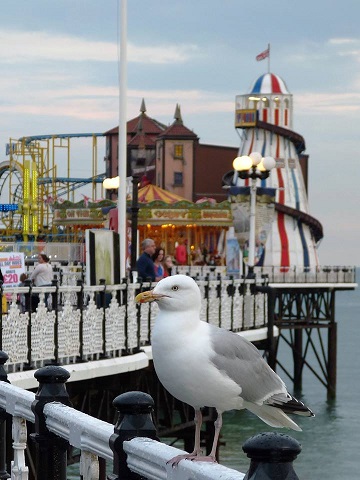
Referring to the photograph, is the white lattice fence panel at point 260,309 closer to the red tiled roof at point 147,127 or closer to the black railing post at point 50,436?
the black railing post at point 50,436

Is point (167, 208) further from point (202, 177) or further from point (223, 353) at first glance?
point (223, 353)

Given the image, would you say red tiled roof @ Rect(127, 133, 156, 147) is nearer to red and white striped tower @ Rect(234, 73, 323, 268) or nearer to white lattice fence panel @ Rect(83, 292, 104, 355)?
red and white striped tower @ Rect(234, 73, 323, 268)

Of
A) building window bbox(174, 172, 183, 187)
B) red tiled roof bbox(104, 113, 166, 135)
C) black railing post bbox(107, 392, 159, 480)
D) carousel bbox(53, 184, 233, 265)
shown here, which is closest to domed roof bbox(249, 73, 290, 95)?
building window bbox(174, 172, 183, 187)

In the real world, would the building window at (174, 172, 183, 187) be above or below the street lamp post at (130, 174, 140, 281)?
above

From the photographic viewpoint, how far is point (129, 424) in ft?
14.8

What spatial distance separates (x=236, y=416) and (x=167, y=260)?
49.8 feet

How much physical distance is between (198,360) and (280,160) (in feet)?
213

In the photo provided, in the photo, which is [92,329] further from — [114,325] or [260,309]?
[260,309]

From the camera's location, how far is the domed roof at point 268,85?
2783 inches

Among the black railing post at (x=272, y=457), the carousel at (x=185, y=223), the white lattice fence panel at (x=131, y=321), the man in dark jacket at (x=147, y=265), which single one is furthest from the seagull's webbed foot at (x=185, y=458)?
the carousel at (x=185, y=223)

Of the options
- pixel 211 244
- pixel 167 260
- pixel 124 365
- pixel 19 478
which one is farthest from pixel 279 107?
pixel 19 478

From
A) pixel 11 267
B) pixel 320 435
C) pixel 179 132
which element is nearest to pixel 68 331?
pixel 11 267

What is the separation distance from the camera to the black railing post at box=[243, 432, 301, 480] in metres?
3.34

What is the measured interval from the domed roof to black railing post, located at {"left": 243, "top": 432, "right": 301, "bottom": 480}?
6775cm
